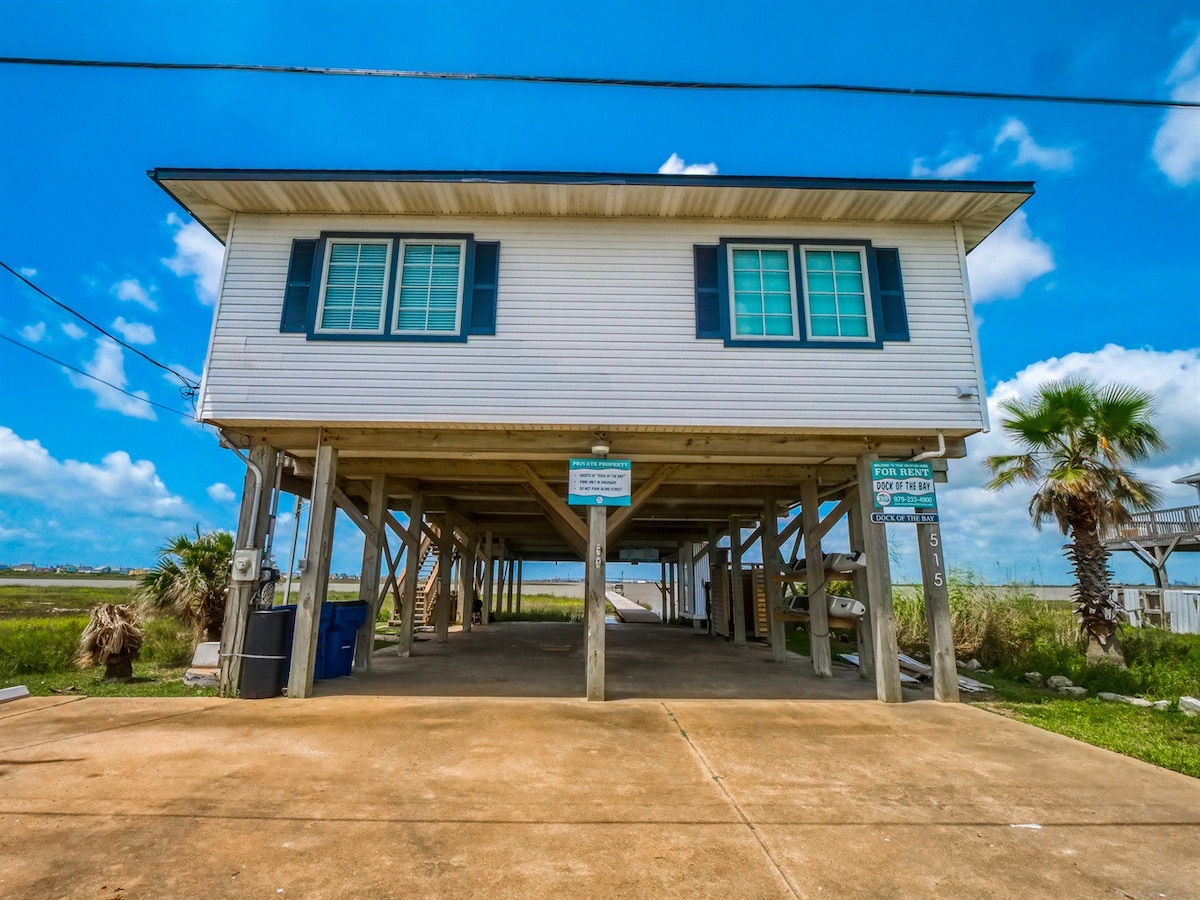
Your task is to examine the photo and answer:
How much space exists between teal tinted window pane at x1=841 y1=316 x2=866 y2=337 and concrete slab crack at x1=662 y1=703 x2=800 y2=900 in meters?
4.90

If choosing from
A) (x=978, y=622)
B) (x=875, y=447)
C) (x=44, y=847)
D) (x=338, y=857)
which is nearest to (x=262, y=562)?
(x=44, y=847)

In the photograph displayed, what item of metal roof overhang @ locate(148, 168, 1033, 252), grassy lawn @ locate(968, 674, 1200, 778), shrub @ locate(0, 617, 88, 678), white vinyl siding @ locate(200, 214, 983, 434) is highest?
metal roof overhang @ locate(148, 168, 1033, 252)

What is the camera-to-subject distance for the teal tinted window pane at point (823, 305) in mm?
7727

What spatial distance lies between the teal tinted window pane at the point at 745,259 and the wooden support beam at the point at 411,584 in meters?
7.06

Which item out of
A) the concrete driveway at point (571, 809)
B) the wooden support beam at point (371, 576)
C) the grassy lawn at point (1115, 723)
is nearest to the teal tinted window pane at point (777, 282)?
the concrete driveway at point (571, 809)

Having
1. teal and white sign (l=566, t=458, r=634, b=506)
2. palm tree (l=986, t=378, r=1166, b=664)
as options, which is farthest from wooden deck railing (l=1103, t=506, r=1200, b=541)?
teal and white sign (l=566, t=458, r=634, b=506)

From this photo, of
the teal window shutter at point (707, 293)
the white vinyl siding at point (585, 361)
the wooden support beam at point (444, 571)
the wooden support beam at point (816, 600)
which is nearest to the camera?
the white vinyl siding at point (585, 361)

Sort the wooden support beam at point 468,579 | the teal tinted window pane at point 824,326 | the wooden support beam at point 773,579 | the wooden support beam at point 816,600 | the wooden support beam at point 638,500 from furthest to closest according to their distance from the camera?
the wooden support beam at point 468,579 < the wooden support beam at point 773,579 < the wooden support beam at point 816,600 < the wooden support beam at point 638,500 < the teal tinted window pane at point 824,326

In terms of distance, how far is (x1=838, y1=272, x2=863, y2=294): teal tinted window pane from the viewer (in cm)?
778

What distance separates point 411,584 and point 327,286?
5.76m

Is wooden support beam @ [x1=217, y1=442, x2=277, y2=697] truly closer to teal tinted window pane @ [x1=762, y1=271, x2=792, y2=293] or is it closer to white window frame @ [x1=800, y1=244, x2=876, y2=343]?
teal tinted window pane @ [x1=762, y1=271, x2=792, y2=293]

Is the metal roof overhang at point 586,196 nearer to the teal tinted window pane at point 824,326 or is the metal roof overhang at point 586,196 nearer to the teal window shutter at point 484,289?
the teal window shutter at point 484,289

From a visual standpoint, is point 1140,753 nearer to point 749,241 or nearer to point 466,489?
point 749,241

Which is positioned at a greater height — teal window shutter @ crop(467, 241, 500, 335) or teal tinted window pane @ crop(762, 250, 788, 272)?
teal tinted window pane @ crop(762, 250, 788, 272)
